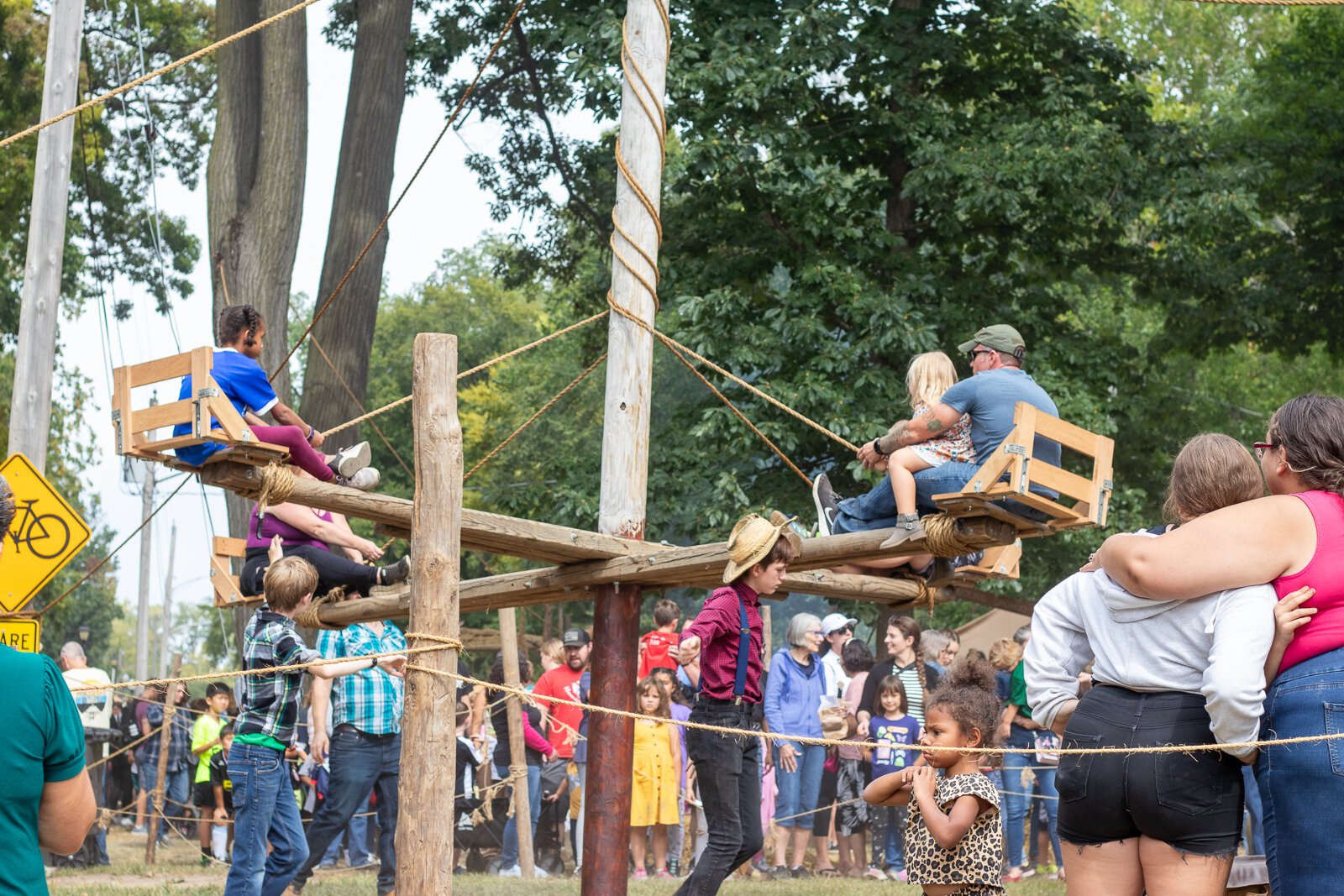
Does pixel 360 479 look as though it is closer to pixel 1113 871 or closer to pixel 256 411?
pixel 256 411

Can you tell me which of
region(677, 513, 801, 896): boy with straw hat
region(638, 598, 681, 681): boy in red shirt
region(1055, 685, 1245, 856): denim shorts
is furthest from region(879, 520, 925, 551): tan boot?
region(638, 598, 681, 681): boy in red shirt

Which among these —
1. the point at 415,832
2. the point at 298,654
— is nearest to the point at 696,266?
the point at 298,654

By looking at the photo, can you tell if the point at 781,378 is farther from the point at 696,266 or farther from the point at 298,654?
the point at 298,654

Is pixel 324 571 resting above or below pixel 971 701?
above

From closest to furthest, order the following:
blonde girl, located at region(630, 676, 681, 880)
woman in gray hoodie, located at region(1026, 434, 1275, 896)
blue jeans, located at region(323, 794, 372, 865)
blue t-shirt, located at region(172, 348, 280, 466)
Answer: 1. woman in gray hoodie, located at region(1026, 434, 1275, 896)
2. blue t-shirt, located at region(172, 348, 280, 466)
3. blonde girl, located at region(630, 676, 681, 880)
4. blue jeans, located at region(323, 794, 372, 865)

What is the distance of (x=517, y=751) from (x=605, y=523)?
491cm

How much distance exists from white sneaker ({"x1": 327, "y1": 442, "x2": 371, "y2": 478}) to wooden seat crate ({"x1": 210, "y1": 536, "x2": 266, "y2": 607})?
207 centimetres

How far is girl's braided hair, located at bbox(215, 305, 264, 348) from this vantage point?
7.43 meters

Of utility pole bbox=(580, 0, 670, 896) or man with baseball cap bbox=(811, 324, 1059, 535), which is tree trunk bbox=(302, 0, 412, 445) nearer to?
utility pole bbox=(580, 0, 670, 896)

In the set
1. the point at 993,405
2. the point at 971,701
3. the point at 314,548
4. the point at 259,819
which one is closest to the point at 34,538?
the point at 314,548

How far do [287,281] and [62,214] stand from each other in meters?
3.60

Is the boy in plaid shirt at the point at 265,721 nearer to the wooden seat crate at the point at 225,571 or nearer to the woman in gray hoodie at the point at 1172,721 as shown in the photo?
the wooden seat crate at the point at 225,571

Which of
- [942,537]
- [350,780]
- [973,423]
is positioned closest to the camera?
[942,537]

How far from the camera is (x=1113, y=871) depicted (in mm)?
3949
